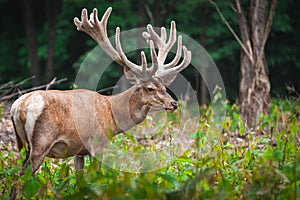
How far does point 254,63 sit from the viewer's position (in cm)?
782

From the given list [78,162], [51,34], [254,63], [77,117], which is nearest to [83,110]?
[77,117]

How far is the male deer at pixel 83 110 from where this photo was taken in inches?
152

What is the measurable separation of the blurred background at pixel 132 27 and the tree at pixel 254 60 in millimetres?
7866

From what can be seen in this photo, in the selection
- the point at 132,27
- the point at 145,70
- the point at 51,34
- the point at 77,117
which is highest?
the point at 51,34

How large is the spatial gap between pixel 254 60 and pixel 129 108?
369 cm

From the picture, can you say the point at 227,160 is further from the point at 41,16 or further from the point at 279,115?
the point at 41,16

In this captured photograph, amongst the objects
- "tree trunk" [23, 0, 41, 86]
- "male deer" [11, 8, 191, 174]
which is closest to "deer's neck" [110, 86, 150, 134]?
"male deer" [11, 8, 191, 174]

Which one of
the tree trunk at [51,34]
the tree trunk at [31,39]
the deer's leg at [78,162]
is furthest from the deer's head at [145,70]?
the tree trunk at [31,39]

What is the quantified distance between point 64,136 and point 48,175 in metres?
0.42

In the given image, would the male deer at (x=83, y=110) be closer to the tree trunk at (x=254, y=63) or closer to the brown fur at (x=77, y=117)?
the brown fur at (x=77, y=117)

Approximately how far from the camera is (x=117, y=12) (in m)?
16.2

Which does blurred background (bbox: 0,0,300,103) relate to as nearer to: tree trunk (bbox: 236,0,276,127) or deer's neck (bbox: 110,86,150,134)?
tree trunk (bbox: 236,0,276,127)

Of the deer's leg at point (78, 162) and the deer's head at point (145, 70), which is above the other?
the deer's head at point (145, 70)

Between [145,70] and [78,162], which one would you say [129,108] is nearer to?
[145,70]
